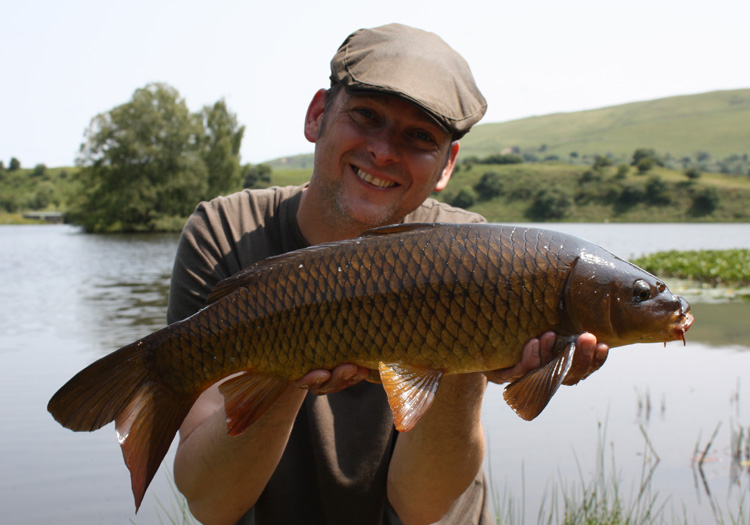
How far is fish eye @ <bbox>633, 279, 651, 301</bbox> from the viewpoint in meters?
1.63

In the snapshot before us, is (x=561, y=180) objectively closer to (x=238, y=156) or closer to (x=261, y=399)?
(x=238, y=156)

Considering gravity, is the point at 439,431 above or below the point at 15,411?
above

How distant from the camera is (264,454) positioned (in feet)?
6.62

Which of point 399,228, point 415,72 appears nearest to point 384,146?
point 415,72

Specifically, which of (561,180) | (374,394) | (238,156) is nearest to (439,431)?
(374,394)

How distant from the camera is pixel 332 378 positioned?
5.52 feet

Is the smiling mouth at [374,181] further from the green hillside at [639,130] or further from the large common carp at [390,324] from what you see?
the green hillside at [639,130]

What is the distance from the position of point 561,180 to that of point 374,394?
5730 cm

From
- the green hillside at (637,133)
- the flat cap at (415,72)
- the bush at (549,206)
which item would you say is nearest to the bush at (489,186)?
the bush at (549,206)

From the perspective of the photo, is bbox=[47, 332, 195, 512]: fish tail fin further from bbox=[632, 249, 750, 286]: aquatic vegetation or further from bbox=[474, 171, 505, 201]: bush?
bbox=[474, 171, 505, 201]: bush

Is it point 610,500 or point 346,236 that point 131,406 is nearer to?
point 346,236

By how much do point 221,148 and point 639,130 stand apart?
7225 cm

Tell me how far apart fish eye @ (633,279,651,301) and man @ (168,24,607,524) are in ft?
1.80

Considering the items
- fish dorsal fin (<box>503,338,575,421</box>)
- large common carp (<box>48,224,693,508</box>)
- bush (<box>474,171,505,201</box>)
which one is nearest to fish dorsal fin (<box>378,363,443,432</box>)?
large common carp (<box>48,224,693,508</box>)
